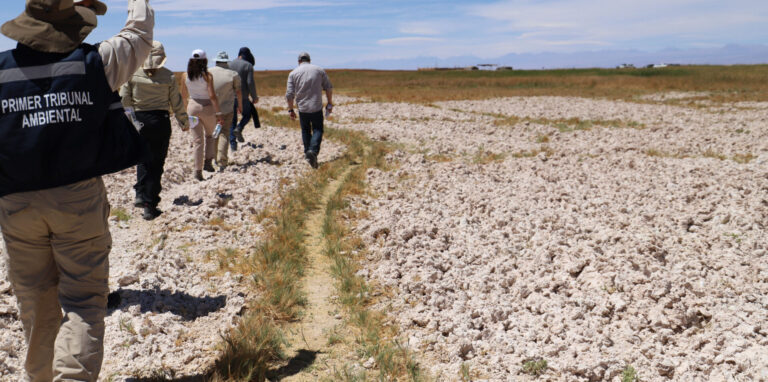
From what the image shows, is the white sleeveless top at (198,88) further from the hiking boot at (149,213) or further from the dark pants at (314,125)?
the hiking boot at (149,213)

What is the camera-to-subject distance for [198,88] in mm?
9773

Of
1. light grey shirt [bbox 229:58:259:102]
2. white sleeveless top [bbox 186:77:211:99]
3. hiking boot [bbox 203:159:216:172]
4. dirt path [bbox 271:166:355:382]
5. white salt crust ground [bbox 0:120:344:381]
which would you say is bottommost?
dirt path [bbox 271:166:355:382]

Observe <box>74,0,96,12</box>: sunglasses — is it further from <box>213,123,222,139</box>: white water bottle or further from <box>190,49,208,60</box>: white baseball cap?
<box>213,123,222,139</box>: white water bottle

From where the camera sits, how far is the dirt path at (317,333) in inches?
176

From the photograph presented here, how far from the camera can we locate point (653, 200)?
820 cm

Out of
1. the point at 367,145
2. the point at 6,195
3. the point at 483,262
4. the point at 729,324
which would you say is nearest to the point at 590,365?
the point at 729,324

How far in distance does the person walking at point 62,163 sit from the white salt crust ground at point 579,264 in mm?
2667

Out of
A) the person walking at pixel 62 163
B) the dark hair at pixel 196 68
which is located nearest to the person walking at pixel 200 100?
the dark hair at pixel 196 68

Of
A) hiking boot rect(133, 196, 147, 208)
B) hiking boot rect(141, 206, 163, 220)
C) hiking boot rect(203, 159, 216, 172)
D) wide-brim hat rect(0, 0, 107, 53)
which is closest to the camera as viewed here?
wide-brim hat rect(0, 0, 107, 53)

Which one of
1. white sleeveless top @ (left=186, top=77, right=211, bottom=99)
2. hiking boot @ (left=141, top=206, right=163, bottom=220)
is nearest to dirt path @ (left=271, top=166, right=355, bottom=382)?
hiking boot @ (left=141, top=206, right=163, bottom=220)

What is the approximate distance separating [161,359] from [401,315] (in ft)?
7.21

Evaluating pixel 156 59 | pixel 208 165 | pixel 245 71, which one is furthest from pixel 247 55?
pixel 156 59

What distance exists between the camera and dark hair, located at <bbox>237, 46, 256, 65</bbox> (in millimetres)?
13156

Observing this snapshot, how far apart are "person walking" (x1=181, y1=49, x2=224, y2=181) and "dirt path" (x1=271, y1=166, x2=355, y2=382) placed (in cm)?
401
